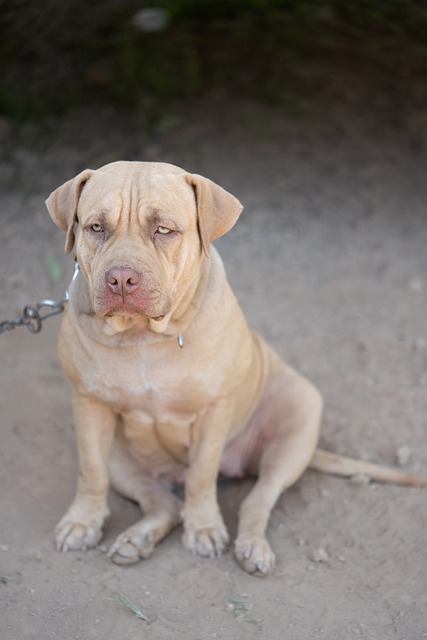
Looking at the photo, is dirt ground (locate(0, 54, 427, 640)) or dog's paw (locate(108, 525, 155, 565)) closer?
dirt ground (locate(0, 54, 427, 640))

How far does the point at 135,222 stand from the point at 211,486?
1.37m

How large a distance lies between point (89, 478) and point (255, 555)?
834mm

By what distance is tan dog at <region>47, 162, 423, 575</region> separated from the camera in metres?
3.36

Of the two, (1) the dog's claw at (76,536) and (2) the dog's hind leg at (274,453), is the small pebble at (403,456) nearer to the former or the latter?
(2) the dog's hind leg at (274,453)

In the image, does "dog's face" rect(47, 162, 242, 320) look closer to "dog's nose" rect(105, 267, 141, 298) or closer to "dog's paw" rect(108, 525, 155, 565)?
"dog's nose" rect(105, 267, 141, 298)

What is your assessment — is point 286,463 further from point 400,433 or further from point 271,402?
point 400,433

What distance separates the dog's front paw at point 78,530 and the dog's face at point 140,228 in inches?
44.2

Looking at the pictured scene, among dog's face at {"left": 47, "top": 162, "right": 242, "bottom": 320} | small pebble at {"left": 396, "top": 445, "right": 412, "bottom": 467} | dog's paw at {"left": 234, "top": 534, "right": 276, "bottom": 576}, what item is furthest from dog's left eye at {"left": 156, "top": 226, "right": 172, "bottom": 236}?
small pebble at {"left": 396, "top": 445, "right": 412, "bottom": 467}

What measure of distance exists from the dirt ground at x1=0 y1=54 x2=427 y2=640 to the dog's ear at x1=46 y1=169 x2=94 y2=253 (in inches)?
58.5

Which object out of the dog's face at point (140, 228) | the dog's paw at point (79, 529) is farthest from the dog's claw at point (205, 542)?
the dog's face at point (140, 228)

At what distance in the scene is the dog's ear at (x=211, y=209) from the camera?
3.50 metres

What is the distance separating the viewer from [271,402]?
15.0 ft

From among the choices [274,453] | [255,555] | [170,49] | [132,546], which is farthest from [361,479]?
[170,49]

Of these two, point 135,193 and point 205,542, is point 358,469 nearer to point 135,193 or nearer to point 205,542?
point 205,542
